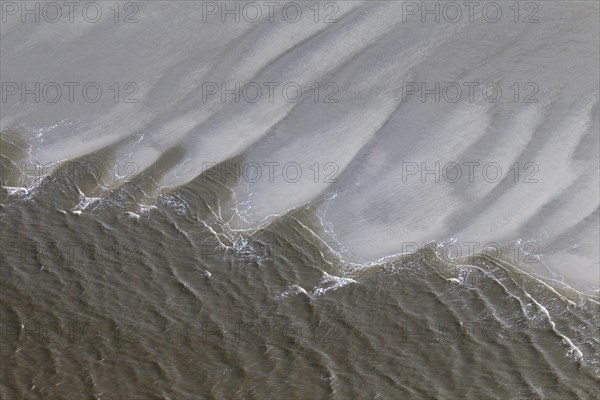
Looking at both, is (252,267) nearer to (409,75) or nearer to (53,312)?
(53,312)

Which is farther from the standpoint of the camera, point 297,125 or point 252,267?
point 297,125

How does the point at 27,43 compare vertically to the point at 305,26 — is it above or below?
above

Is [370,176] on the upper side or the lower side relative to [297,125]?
lower

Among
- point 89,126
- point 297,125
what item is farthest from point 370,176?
point 89,126

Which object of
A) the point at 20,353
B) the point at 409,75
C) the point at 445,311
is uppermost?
the point at 409,75

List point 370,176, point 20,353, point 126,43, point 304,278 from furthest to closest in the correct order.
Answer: point 126,43
point 370,176
point 304,278
point 20,353

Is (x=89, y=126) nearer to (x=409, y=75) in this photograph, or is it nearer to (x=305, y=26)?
(x=305, y=26)

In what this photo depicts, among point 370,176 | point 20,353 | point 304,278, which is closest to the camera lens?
point 20,353

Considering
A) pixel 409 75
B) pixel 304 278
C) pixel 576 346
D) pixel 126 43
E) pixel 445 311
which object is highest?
pixel 126 43

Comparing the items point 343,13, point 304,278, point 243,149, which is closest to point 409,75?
point 343,13
